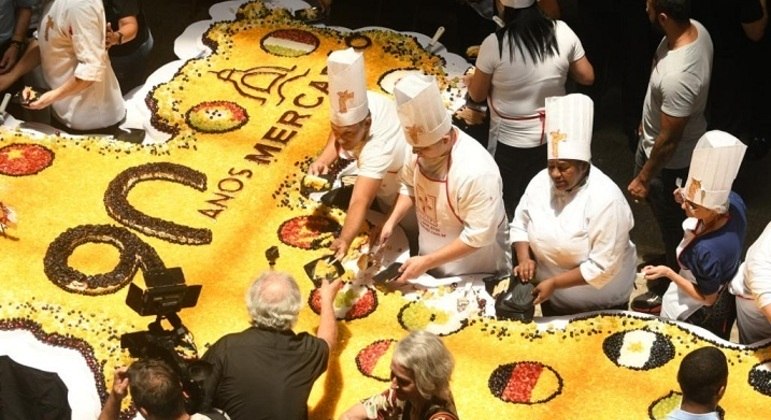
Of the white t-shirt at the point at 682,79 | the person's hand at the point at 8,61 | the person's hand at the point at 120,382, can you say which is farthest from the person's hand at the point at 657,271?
the person's hand at the point at 8,61

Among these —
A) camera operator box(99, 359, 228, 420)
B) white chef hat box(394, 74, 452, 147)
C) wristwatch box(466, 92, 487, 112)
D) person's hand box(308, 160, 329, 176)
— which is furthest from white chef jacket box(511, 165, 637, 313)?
camera operator box(99, 359, 228, 420)

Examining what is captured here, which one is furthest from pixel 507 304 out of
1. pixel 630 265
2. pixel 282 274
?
pixel 282 274

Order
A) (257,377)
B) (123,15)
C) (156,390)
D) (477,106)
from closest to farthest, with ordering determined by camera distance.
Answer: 1. (156,390)
2. (257,377)
3. (477,106)
4. (123,15)

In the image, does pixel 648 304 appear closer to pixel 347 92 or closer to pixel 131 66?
pixel 347 92

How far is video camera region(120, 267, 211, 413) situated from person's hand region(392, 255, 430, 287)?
98cm

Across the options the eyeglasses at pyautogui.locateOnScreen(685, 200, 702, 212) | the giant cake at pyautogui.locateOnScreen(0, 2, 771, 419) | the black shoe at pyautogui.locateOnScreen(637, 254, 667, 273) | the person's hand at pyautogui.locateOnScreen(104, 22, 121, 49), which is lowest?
the black shoe at pyautogui.locateOnScreen(637, 254, 667, 273)

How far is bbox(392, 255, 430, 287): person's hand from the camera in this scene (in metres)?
5.27

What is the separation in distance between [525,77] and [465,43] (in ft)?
5.37

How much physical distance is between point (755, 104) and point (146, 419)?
3534 mm

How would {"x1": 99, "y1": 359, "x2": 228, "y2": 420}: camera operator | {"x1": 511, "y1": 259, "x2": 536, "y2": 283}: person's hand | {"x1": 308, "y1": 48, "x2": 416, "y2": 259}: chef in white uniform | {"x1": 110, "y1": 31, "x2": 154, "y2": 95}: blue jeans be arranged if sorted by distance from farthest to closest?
1. {"x1": 110, "y1": 31, "x2": 154, "y2": 95}: blue jeans
2. {"x1": 308, "y1": 48, "x2": 416, "y2": 259}: chef in white uniform
3. {"x1": 511, "y1": 259, "x2": 536, "y2": 283}: person's hand
4. {"x1": 99, "y1": 359, "x2": 228, "y2": 420}: camera operator

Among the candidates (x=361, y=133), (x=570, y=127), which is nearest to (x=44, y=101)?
(x=361, y=133)

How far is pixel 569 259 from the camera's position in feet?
16.6

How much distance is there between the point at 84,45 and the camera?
605 cm

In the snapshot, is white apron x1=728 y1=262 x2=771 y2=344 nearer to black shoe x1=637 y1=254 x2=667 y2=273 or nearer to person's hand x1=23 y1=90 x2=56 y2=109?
black shoe x1=637 y1=254 x2=667 y2=273
